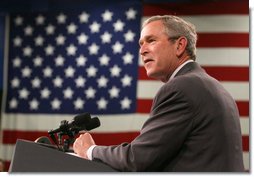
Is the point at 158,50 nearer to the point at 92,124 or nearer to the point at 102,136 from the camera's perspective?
the point at 92,124

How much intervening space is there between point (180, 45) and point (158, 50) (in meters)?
0.08

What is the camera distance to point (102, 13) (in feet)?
13.5

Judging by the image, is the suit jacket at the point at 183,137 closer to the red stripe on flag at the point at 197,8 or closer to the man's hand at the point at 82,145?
the man's hand at the point at 82,145

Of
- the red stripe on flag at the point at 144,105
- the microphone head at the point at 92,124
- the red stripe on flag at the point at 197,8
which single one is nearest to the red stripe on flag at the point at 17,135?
the red stripe on flag at the point at 144,105

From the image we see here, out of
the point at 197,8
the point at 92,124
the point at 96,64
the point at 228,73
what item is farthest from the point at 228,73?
the point at 92,124

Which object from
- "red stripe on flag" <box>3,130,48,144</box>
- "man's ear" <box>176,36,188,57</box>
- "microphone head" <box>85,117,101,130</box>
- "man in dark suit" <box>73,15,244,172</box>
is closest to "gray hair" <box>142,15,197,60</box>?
"man's ear" <box>176,36,188,57</box>

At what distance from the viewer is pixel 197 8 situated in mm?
4152

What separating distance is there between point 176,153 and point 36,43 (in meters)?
3.42

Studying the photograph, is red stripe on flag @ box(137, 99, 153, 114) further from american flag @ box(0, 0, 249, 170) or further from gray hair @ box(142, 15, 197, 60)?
gray hair @ box(142, 15, 197, 60)

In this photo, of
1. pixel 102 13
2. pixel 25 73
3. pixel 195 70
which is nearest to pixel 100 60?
pixel 102 13

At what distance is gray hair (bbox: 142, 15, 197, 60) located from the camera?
1229mm

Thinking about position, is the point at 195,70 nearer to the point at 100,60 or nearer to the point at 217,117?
the point at 217,117

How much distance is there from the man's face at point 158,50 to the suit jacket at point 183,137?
7.7 inches

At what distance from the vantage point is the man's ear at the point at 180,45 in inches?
48.9
